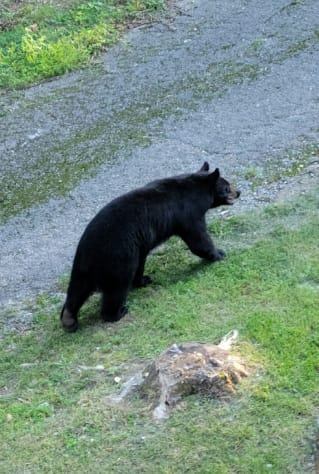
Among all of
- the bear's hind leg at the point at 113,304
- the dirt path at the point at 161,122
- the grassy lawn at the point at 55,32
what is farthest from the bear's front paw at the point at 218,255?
the grassy lawn at the point at 55,32

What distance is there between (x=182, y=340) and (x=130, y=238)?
1149mm

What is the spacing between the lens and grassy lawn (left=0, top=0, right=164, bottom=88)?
39.0 feet

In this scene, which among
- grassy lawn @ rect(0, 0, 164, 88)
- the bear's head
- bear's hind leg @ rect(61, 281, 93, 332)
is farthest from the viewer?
grassy lawn @ rect(0, 0, 164, 88)

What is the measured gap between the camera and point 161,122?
1006cm

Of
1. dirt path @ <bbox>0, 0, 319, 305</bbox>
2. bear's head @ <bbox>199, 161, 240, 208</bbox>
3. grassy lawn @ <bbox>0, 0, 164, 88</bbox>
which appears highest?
grassy lawn @ <bbox>0, 0, 164, 88</bbox>

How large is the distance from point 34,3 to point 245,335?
34.1ft

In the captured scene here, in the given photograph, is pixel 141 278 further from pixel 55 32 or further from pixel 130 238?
pixel 55 32

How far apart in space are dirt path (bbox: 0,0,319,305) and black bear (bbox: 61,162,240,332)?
1025mm

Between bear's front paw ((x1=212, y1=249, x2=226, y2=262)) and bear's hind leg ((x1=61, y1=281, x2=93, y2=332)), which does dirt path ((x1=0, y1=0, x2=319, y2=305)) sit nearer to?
bear's hind leg ((x1=61, y1=281, x2=93, y2=332))

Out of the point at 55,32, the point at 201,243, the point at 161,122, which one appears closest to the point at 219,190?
the point at 201,243

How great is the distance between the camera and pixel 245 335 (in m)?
5.27

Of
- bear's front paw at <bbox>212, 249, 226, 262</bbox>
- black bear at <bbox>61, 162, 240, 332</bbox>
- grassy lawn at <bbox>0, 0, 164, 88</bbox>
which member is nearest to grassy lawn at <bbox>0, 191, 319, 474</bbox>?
bear's front paw at <bbox>212, 249, 226, 262</bbox>

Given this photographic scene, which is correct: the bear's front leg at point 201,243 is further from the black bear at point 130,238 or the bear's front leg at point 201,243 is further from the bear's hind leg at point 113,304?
the bear's hind leg at point 113,304

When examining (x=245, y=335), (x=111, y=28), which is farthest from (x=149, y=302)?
(x=111, y=28)
